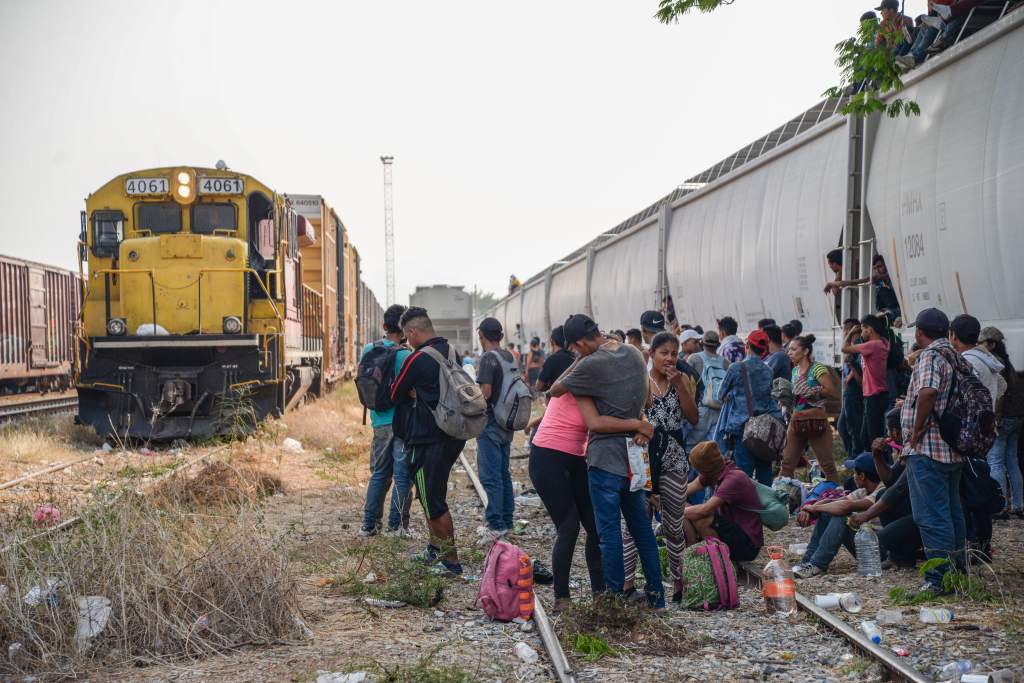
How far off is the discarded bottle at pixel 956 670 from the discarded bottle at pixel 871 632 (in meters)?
0.55

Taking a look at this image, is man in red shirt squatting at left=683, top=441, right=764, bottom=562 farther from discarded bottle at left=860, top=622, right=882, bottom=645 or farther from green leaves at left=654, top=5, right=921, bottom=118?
green leaves at left=654, top=5, right=921, bottom=118

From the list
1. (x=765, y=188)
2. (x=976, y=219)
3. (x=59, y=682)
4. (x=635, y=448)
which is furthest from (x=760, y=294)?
(x=59, y=682)

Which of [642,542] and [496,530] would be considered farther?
[496,530]

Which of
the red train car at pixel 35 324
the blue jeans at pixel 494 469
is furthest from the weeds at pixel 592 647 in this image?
the red train car at pixel 35 324

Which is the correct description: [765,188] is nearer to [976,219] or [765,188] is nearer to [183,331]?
[976,219]

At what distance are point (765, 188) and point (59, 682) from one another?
10737mm

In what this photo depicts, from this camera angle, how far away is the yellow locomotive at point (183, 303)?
13.3 meters

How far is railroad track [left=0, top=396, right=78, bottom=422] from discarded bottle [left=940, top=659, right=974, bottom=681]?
715 inches

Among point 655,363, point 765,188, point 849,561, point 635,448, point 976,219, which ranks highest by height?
point 765,188

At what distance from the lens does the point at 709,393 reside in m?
9.48

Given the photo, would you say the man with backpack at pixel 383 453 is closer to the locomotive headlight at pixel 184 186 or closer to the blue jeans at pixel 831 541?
the blue jeans at pixel 831 541

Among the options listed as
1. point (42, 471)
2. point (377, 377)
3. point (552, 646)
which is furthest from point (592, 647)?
point (42, 471)

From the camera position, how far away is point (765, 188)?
43.3 ft

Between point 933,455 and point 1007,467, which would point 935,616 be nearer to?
point 933,455
